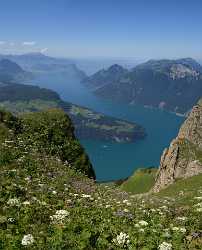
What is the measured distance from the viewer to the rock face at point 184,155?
79625 millimetres

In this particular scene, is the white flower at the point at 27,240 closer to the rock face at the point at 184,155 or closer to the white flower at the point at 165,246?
the white flower at the point at 165,246

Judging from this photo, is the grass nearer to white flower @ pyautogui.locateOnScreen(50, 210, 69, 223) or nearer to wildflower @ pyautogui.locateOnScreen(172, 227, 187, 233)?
wildflower @ pyautogui.locateOnScreen(172, 227, 187, 233)

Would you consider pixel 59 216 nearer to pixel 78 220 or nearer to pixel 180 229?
pixel 78 220

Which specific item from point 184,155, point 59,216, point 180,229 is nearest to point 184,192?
point 180,229

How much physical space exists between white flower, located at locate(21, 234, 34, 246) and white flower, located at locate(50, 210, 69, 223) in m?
2.85

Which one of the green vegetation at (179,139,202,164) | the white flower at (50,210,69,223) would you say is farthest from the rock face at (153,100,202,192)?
the white flower at (50,210,69,223)

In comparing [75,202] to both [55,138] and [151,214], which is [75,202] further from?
[55,138]

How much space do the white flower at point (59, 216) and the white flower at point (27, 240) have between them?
112 inches

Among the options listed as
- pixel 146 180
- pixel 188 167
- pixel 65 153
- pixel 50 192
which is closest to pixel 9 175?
pixel 50 192

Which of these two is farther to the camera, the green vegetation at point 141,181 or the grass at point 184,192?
the green vegetation at point 141,181

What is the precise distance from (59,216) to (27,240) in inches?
140

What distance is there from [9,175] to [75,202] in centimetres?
569

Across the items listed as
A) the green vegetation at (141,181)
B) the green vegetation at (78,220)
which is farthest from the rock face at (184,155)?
the green vegetation at (78,220)

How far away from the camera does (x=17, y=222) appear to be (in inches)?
603
